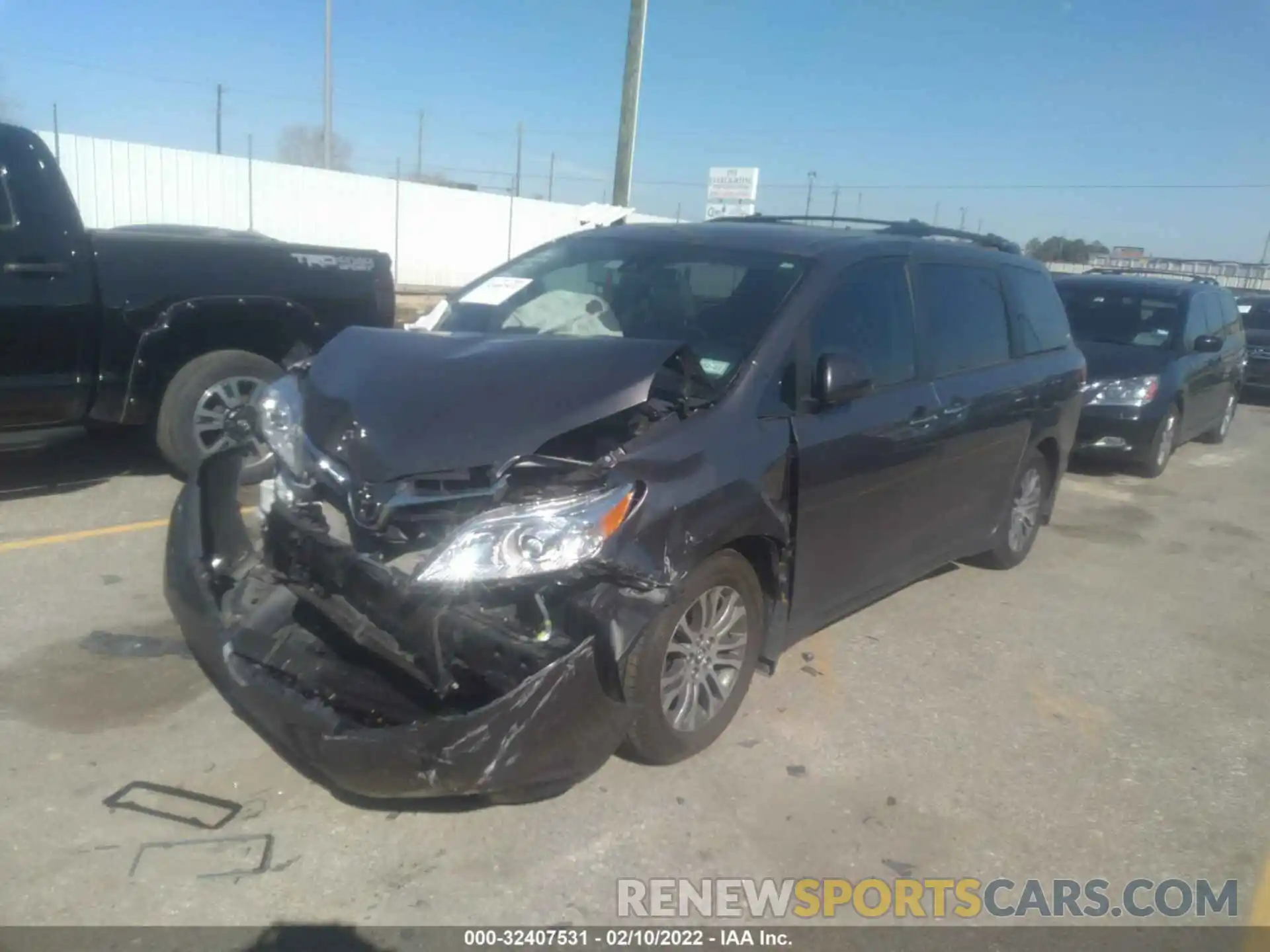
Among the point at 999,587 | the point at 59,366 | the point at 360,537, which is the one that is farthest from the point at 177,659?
the point at 999,587

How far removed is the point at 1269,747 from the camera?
4.29m

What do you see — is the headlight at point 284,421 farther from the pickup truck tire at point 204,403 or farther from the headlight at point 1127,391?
the headlight at point 1127,391

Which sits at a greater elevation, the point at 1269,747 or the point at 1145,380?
the point at 1145,380

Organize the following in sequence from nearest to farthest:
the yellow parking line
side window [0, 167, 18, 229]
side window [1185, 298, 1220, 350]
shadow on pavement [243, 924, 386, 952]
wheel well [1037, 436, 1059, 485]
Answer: shadow on pavement [243, 924, 386, 952] → the yellow parking line → side window [0, 167, 18, 229] → wheel well [1037, 436, 1059, 485] → side window [1185, 298, 1220, 350]

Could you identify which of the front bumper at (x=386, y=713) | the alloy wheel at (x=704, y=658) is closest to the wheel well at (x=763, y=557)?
the alloy wheel at (x=704, y=658)

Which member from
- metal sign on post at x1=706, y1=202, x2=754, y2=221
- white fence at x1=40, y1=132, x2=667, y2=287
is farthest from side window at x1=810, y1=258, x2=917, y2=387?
metal sign on post at x1=706, y1=202, x2=754, y2=221

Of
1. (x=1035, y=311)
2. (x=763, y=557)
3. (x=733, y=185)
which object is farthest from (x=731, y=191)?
(x=763, y=557)

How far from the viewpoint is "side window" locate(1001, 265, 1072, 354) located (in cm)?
576

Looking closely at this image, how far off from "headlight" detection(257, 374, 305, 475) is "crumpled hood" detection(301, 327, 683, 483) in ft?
0.22

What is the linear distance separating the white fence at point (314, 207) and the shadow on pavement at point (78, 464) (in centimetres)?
1116

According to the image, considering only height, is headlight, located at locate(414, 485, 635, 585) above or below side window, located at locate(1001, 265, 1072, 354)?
below

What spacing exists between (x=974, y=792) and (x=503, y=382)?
2.24m

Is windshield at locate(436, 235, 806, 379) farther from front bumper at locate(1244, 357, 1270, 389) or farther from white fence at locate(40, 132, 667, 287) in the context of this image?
front bumper at locate(1244, 357, 1270, 389)

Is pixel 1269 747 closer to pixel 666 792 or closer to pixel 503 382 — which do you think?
pixel 666 792
